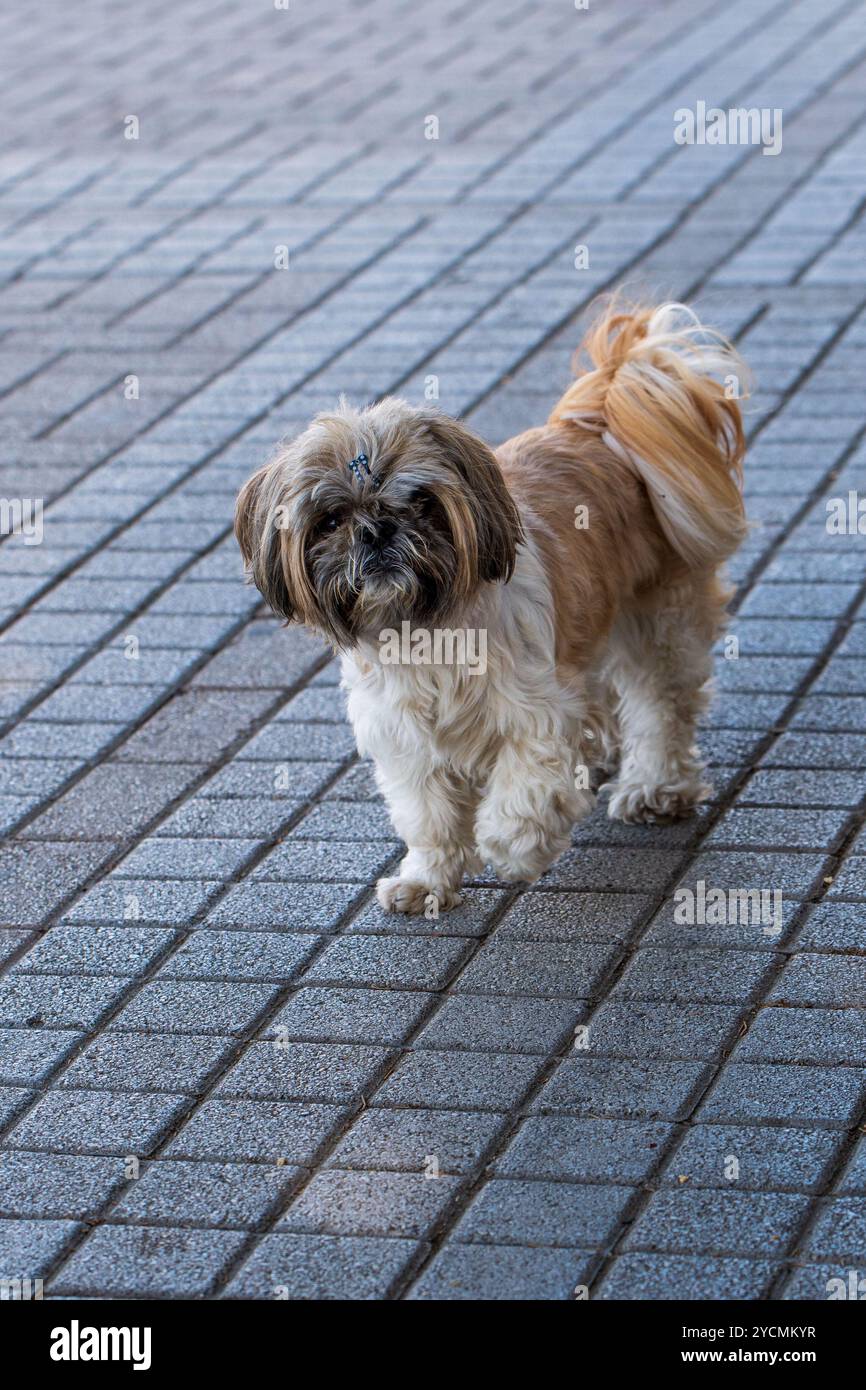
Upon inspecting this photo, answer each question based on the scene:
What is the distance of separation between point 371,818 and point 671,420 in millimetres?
1301

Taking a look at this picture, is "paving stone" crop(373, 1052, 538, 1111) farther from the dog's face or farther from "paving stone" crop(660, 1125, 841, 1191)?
the dog's face

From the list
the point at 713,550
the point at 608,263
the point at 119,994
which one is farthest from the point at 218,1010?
the point at 608,263

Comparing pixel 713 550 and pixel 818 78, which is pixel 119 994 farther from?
pixel 818 78

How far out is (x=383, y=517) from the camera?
400 centimetres

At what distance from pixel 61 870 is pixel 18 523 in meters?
2.48

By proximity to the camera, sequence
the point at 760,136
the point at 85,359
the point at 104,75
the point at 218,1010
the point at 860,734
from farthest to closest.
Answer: the point at 104,75
the point at 760,136
the point at 85,359
the point at 860,734
the point at 218,1010

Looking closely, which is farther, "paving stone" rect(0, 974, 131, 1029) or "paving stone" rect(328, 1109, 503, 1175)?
"paving stone" rect(0, 974, 131, 1029)

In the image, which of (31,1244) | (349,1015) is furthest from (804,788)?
(31,1244)

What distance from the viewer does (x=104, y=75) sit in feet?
43.2

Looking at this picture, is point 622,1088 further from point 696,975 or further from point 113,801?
point 113,801

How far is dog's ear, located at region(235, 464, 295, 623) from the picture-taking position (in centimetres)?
411

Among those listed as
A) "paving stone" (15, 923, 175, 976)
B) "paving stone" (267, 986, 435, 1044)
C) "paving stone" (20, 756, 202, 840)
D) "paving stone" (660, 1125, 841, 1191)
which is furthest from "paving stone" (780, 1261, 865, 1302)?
"paving stone" (20, 756, 202, 840)

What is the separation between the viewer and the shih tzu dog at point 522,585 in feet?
13.2

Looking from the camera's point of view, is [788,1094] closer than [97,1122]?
Yes
